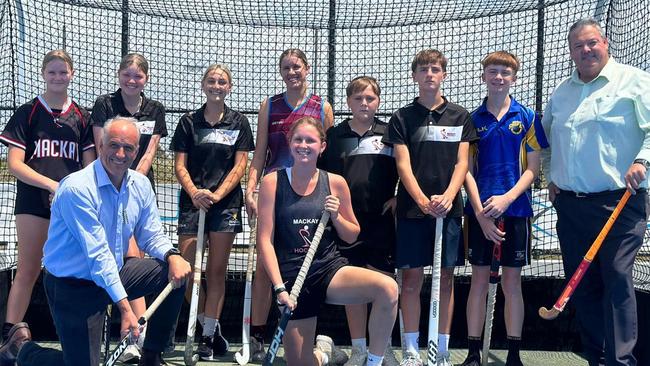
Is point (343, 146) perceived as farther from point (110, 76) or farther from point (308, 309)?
point (110, 76)

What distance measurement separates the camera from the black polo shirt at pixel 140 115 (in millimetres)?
4008

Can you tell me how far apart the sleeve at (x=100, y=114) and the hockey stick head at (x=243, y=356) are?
1440mm

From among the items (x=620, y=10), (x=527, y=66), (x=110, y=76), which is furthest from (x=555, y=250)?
(x=110, y=76)

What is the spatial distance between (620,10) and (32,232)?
3.70 m

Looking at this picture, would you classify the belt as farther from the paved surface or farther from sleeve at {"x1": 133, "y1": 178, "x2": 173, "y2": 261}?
Answer: sleeve at {"x1": 133, "y1": 178, "x2": 173, "y2": 261}

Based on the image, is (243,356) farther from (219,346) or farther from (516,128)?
(516,128)

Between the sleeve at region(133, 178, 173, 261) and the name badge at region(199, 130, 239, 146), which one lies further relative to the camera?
the name badge at region(199, 130, 239, 146)

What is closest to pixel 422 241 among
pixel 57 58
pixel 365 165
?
pixel 365 165

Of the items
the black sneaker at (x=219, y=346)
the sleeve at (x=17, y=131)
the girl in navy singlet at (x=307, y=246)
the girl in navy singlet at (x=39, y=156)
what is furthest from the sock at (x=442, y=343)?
the sleeve at (x=17, y=131)

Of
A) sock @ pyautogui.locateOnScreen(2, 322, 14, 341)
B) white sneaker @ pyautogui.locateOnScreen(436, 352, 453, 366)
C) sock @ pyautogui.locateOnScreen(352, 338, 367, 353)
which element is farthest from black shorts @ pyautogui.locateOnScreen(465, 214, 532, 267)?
sock @ pyautogui.locateOnScreen(2, 322, 14, 341)

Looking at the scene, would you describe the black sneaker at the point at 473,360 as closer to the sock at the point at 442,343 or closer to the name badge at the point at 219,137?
the sock at the point at 442,343

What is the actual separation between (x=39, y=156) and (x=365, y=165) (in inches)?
67.4

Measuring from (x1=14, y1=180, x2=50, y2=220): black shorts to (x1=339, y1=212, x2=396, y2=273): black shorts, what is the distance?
154cm

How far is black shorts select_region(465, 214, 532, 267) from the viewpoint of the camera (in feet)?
12.4
